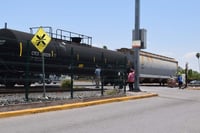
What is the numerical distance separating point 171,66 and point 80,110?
127 feet

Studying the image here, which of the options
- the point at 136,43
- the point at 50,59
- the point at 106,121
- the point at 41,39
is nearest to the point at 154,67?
the point at 136,43

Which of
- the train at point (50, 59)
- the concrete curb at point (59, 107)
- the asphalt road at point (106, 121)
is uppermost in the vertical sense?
the train at point (50, 59)

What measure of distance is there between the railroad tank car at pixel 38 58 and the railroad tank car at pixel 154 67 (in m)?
13.4

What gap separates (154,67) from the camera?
154ft

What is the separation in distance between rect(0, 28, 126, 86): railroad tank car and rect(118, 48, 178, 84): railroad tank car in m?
13.4

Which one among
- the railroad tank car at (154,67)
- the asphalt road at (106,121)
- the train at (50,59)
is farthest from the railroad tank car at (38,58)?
the railroad tank car at (154,67)

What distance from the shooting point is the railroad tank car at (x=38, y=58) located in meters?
18.7

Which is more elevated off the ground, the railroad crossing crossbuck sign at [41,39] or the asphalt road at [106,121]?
the railroad crossing crossbuck sign at [41,39]

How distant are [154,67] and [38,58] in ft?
83.9

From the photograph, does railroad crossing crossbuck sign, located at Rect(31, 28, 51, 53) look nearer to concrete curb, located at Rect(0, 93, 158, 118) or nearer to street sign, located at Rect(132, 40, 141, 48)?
concrete curb, located at Rect(0, 93, 158, 118)

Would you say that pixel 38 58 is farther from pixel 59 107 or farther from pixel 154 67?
pixel 154 67

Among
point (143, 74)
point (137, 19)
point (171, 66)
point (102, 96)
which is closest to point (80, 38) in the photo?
point (137, 19)

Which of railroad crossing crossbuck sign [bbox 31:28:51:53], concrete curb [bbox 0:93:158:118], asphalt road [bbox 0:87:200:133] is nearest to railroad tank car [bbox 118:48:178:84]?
concrete curb [bbox 0:93:158:118]

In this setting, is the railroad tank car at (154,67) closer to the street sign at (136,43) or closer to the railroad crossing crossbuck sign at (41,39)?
the street sign at (136,43)
